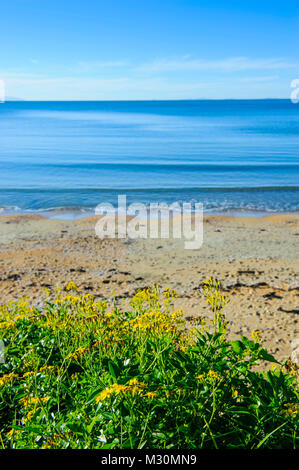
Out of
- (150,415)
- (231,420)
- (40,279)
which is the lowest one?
(40,279)

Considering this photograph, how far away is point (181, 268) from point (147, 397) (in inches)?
276

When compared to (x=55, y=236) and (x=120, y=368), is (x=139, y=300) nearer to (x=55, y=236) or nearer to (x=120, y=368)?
(x=120, y=368)

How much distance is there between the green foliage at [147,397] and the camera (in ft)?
6.40

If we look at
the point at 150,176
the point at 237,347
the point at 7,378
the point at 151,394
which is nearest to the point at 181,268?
the point at 237,347

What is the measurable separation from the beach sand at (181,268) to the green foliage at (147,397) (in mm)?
3121

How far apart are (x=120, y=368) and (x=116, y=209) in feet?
47.7

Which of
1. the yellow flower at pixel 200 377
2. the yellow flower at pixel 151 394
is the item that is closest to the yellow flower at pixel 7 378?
the yellow flower at pixel 151 394

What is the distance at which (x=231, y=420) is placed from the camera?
219 cm

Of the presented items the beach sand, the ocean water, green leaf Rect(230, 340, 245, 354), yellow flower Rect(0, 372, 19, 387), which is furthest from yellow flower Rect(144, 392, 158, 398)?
the ocean water

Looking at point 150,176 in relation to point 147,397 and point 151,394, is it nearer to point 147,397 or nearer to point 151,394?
point 147,397

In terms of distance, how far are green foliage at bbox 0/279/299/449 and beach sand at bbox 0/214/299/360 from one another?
3.12 metres

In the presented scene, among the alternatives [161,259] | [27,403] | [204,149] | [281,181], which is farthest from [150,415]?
[204,149]

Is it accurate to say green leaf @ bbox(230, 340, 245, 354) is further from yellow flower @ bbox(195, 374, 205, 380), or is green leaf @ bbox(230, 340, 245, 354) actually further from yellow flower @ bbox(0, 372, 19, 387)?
yellow flower @ bbox(0, 372, 19, 387)

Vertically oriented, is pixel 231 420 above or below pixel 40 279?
above
